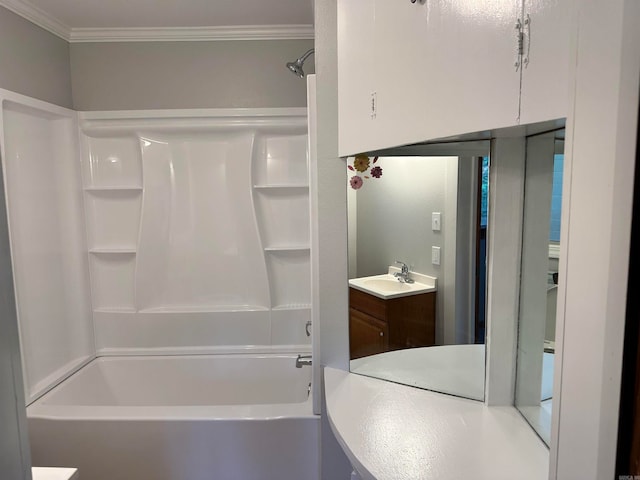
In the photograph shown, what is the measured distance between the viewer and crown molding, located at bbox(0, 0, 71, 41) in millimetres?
2160

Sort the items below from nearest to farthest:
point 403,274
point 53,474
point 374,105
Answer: point 53,474
point 374,105
point 403,274

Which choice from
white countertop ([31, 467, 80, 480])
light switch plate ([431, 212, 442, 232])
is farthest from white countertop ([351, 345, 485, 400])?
white countertop ([31, 467, 80, 480])

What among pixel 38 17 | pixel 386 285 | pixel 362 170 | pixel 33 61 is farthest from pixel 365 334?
pixel 38 17

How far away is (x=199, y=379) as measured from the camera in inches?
113

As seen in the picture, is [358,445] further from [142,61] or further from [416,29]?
[142,61]

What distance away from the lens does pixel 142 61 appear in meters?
2.67

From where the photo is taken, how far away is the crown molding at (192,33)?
2.60 metres

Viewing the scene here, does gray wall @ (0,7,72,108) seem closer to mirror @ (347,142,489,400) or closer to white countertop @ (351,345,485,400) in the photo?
mirror @ (347,142,489,400)

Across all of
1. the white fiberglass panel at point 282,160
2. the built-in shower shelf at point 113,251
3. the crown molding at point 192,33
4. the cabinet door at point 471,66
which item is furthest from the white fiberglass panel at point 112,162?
the cabinet door at point 471,66

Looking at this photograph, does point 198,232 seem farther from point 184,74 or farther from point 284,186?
point 184,74

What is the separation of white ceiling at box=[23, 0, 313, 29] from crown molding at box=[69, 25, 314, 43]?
0.13 ft

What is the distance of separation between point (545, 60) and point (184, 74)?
2.42 m

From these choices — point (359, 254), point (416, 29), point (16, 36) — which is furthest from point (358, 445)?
point (16, 36)

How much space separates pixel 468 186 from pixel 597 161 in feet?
2.76
